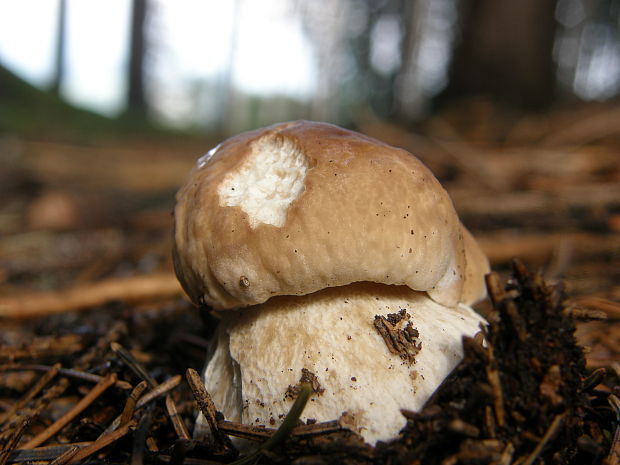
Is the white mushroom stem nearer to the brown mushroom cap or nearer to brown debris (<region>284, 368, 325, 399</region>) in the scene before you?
brown debris (<region>284, 368, 325, 399</region>)

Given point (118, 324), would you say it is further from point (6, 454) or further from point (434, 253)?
point (434, 253)

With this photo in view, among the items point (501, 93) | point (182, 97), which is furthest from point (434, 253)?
point (182, 97)

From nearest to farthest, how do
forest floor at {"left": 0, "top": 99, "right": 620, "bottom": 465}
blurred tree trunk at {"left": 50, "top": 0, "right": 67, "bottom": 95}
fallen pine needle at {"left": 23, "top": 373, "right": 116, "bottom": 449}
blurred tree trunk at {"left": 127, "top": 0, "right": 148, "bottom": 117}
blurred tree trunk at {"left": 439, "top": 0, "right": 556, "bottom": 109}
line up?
1. forest floor at {"left": 0, "top": 99, "right": 620, "bottom": 465}
2. fallen pine needle at {"left": 23, "top": 373, "right": 116, "bottom": 449}
3. blurred tree trunk at {"left": 439, "top": 0, "right": 556, "bottom": 109}
4. blurred tree trunk at {"left": 50, "top": 0, "right": 67, "bottom": 95}
5. blurred tree trunk at {"left": 127, "top": 0, "right": 148, "bottom": 117}

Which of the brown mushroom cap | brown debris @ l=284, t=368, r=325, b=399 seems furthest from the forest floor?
the brown mushroom cap

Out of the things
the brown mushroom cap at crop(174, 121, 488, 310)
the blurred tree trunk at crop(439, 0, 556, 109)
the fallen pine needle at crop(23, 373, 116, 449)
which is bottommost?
the fallen pine needle at crop(23, 373, 116, 449)

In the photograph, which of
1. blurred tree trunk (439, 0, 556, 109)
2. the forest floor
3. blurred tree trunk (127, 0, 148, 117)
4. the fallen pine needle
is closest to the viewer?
the forest floor

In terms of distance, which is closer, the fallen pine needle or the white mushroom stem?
the white mushroom stem

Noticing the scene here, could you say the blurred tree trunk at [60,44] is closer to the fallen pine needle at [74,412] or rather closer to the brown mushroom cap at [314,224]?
the fallen pine needle at [74,412]

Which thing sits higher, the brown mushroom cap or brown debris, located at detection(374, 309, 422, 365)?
the brown mushroom cap
